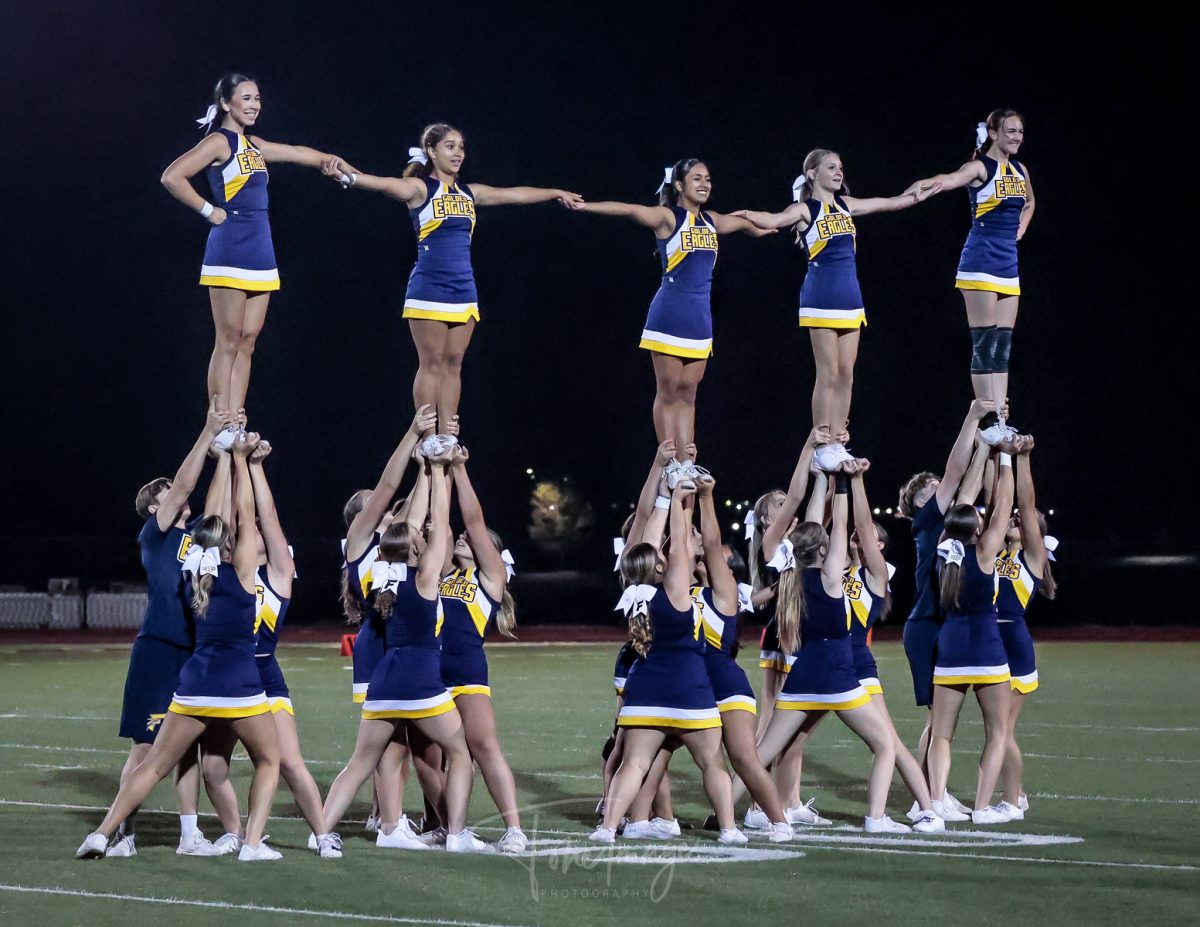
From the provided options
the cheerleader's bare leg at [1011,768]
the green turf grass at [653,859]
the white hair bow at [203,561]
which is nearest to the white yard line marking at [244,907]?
the green turf grass at [653,859]

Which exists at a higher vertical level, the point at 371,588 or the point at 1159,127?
the point at 1159,127

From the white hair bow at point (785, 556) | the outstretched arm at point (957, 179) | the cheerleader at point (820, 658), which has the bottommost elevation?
the cheerleader at point (820, 658)

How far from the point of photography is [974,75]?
31.1m

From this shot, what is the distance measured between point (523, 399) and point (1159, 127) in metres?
18.5

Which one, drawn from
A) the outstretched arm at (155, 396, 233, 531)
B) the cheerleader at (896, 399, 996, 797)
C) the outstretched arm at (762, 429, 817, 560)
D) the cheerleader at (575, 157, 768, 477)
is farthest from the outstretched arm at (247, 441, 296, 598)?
the cheerleader at (896, 399, 996, 797)

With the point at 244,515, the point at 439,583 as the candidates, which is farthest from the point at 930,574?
the point at 244,515

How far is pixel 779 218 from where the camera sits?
30.3ft

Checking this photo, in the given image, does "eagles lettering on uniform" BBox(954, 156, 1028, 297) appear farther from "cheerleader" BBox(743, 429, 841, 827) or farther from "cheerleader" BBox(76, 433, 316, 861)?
"cheerleader" BBox(76, 433, 316, 861)

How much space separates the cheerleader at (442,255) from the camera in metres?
8.77

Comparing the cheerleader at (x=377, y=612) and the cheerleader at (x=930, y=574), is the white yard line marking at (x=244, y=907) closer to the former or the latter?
the cheerleader at (x=377, y=612)

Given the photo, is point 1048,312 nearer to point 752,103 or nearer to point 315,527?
point 752,103

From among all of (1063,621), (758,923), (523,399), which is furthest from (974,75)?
(758,923)

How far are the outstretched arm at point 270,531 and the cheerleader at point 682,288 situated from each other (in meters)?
2.27

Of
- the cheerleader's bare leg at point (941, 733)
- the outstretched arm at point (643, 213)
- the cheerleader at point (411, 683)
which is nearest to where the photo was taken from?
the cheerleader at point (411, 683)
